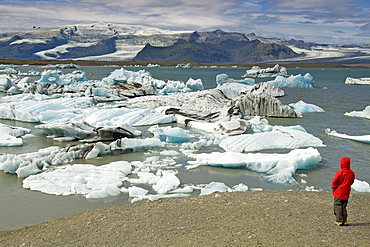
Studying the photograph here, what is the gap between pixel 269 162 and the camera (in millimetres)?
6844

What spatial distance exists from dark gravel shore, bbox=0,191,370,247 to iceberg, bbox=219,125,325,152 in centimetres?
352

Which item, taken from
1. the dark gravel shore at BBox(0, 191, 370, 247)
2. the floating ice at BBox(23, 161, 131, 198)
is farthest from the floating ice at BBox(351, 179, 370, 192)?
the floating ice at BBox(23, 161, 131, 198)

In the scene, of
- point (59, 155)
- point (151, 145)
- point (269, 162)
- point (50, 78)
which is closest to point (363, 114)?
point (269, 162)

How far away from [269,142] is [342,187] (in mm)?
5186

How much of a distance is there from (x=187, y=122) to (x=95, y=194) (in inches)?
283

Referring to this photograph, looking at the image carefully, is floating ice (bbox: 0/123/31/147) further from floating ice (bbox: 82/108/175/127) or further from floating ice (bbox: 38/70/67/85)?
floating ice (bbox: 38/70/67/85)

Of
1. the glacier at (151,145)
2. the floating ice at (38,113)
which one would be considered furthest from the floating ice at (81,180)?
the floating ice at (38,113)

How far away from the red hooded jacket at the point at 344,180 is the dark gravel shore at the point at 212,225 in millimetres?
359

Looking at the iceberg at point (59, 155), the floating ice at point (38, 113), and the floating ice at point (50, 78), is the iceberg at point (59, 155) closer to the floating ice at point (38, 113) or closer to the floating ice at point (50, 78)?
the floating ice at point (38, 113)

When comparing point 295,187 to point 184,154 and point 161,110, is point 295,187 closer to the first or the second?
point 184,154

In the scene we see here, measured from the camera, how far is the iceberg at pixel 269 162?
6.62 meters

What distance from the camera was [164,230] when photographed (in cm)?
380

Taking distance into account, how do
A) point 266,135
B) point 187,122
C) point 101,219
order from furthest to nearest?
1. point 187,122
2. point 266,135
3. point 101,219

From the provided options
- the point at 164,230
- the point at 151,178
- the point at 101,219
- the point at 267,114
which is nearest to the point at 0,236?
the point at 101,219
